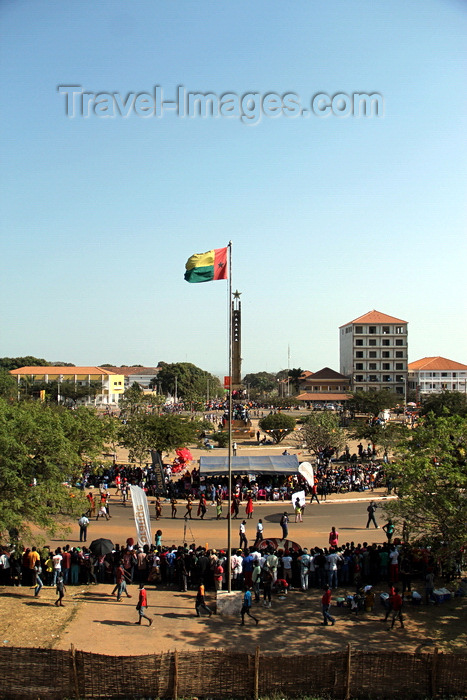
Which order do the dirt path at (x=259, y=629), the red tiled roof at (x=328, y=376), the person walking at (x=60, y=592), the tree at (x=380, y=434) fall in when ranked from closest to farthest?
1. the dirt path at (x=259, y=629)
2. the person walking at (x=60, y=592)
3. the tree at (x=380, y=434)
4. the red tiled roof at (x=328, y=376)

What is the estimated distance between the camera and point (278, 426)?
56219 mm

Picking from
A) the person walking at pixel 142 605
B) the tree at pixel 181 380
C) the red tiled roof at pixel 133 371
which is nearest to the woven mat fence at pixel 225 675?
the person walking at pixel 142 605

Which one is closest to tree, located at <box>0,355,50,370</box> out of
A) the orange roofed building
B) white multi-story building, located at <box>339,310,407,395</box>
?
the orange roofed building

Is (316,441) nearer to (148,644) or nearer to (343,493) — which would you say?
(343,493)

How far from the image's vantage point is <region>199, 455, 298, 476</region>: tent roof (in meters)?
30.8

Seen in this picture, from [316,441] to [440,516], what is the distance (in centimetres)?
2677

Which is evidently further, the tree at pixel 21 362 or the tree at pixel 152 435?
the tree at pixel 21 362

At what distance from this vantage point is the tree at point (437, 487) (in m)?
15.5

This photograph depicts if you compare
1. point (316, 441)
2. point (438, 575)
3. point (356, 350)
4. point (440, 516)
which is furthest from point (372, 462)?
point (356, 350)

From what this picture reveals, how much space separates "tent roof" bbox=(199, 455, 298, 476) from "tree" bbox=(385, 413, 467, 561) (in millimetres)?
13072

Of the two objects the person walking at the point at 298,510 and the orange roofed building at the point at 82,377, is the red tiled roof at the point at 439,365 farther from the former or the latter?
the person walking at the point at 298,510

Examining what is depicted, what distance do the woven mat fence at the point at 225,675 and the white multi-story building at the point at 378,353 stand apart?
9797cm

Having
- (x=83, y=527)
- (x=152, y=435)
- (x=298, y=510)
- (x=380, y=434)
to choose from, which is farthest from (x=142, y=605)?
(x=380, y=434)

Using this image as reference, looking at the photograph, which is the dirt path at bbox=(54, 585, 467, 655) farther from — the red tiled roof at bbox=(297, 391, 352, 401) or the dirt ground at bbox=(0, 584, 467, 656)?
the red tiled roof at bbox=(297, 391, 352, 401)
